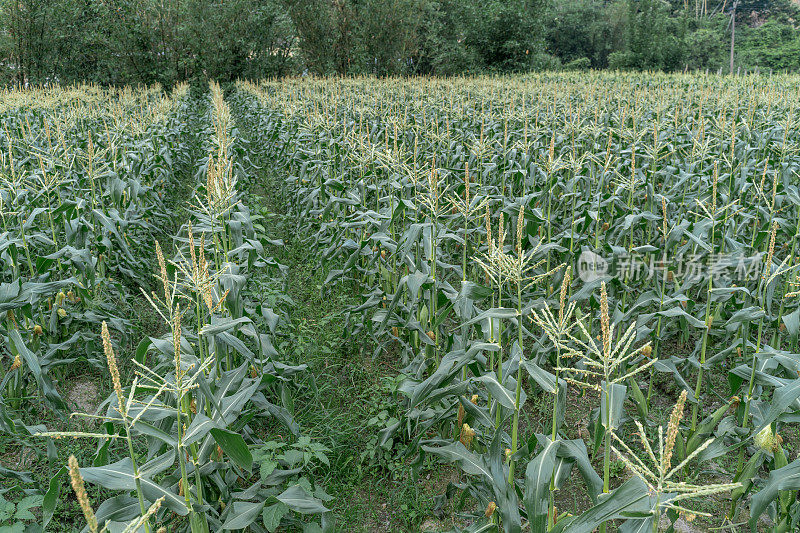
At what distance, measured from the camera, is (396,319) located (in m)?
4.34

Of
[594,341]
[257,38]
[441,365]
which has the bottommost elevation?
[594,341]

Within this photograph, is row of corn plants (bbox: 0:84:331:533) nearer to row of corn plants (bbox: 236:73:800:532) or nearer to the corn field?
the corn field

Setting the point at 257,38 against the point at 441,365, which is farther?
the point at 257,38

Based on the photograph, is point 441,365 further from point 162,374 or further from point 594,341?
point 162,374

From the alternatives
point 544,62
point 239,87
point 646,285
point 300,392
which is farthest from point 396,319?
point 544,62

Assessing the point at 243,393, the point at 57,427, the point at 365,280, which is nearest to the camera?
the point at 243,393

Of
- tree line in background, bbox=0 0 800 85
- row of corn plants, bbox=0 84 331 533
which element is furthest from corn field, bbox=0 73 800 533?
tree line in background, bbox=0 0 800 85

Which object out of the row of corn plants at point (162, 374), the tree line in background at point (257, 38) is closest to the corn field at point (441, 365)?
the row of corn plants at point (162, 374)

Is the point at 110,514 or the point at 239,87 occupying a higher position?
the point at 239,87

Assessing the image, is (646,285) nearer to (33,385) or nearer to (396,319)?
(396,319)

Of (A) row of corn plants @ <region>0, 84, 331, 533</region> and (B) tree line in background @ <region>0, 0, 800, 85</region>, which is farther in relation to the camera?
(B) tree line in background @ <region>0, 0, 800, 85</region>

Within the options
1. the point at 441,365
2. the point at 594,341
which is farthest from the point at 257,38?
the point at 441,365

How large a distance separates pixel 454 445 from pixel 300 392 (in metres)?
1.99

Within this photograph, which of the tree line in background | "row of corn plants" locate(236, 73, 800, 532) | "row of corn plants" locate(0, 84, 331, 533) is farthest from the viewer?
the tree line in background
